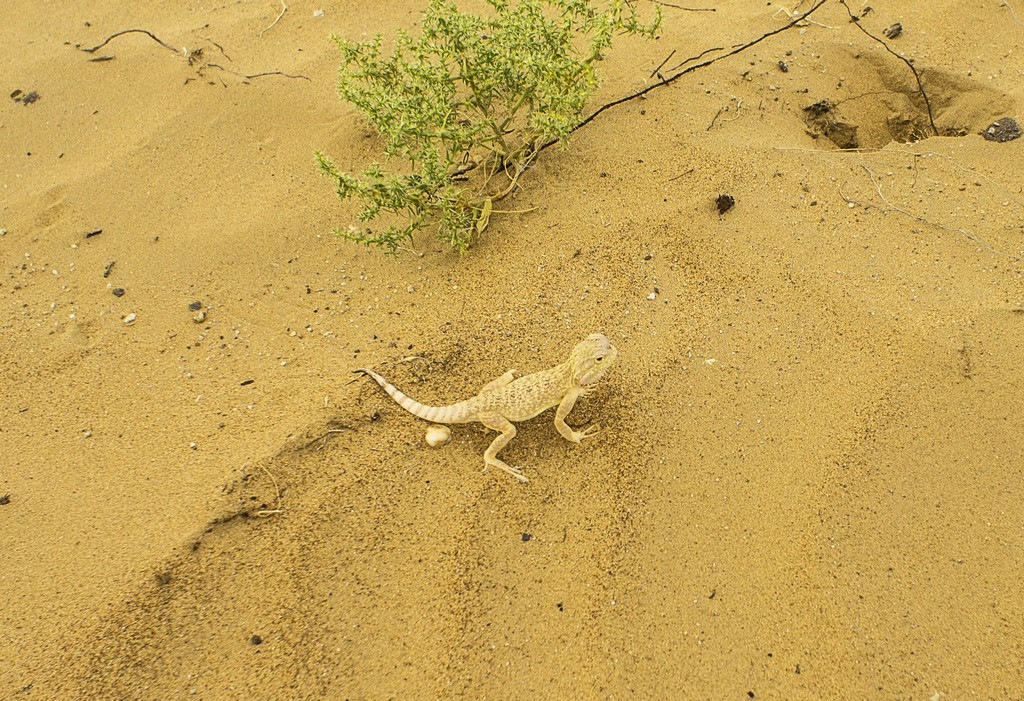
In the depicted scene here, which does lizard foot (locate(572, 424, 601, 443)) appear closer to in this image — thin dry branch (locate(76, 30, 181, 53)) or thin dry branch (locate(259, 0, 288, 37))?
thin dry branch (locate(259, 0, 288, 37))

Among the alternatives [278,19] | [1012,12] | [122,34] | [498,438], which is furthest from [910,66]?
[122,34]

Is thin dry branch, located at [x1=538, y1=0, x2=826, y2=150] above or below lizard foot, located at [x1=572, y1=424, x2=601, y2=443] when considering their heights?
above

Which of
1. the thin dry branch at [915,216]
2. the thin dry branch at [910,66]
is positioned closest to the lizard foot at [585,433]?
the thin dry branch at [915,216]

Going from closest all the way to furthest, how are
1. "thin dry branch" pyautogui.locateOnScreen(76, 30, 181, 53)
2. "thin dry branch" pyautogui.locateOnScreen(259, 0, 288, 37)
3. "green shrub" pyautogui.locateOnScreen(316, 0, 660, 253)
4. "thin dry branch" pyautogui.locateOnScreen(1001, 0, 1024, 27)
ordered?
"green shrub" pyautogui.locateOnScreen(316, 0, 660, 253) < "thin dry branch" pyautogui.locateOnScreen(1001, 0, 1024, 27) < "thin dry branch" pyautogui.locateOnScreen(76, 30, 181, 53) < "thin dry branch" pyautogui.locateOnScreen(259, 0, 288, 37)

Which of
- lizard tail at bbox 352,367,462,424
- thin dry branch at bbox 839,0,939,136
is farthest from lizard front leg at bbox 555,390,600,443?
thin dry branch at bbox 839,0,939,136

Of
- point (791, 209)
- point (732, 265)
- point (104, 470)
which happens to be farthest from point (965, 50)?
point (104, 470)

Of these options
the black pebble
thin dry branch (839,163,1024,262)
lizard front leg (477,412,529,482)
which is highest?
the black pebble

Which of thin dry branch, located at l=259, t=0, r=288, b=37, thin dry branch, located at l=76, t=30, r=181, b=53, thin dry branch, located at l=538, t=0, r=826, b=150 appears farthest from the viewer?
thin dry branch, located at l=259, t=0, r=288, b=37
